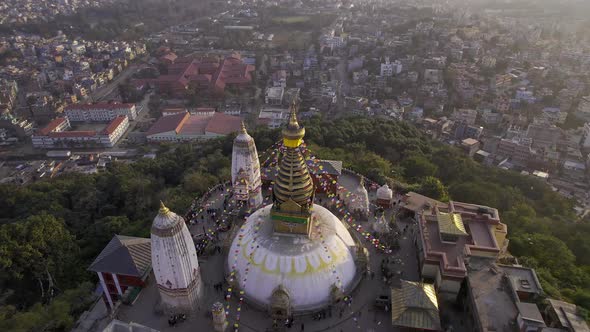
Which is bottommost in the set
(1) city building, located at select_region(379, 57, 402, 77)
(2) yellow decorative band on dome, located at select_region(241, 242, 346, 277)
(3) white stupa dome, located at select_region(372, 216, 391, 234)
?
(1) city building, located at select_region(379, 57, 402, 77)

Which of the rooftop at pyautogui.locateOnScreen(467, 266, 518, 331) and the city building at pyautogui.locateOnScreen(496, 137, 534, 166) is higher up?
the rooftop at pyautogui.locateOnScreen(467, 266, 518, 331)

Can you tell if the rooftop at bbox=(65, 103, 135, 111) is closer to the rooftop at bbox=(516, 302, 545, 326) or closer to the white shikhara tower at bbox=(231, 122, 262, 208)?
the white shikhara tower at bbox=(231, 122, 262, 208)

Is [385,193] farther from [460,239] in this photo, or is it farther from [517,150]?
[517,150]

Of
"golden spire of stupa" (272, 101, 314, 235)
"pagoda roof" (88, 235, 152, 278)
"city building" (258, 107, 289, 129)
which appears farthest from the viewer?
"city building" (258, 107, 289, 129)

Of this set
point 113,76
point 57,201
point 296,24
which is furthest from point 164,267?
point 296,24

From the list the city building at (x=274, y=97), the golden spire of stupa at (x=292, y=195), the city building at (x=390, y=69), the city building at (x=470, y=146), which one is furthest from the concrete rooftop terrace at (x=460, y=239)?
the city building at (x=390, y=69)

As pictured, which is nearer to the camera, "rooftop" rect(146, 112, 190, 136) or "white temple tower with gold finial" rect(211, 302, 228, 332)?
"white temple tower with gold finial" rect(211, 302, 228, 332)

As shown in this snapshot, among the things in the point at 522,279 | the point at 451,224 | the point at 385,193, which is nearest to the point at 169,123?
the point at 385,193

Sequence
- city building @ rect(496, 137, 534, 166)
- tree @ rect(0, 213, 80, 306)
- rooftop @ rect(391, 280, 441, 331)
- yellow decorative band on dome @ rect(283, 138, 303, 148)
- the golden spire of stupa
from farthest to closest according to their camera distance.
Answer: city building @ rect(496, 137, 534, 166)
tree @ rect(0, 213, 80, 306)
the golden spire of stupa
yellow decorative band on dome @ rect(283, 138, 303, 148)
rooftop @ rect(391, 280, 441, 331)

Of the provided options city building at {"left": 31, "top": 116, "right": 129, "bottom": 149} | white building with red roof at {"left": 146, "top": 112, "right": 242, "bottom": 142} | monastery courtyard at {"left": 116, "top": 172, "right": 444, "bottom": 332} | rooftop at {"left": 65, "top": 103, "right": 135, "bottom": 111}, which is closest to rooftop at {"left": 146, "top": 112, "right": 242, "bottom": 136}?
white building with red roof at {"left": 146, "top": 112, "right": 242, "bottom": 142}
